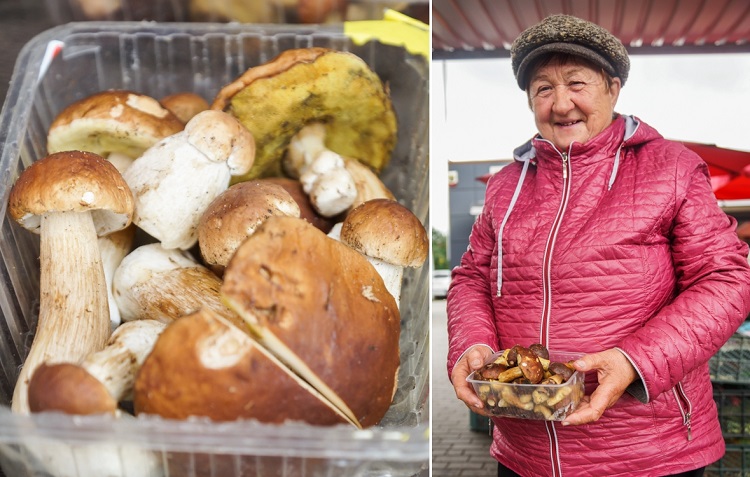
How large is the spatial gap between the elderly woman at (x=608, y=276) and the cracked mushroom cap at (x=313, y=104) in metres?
0.34

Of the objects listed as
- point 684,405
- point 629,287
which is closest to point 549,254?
point 629,287

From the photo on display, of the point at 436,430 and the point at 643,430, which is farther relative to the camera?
the point at 436,430

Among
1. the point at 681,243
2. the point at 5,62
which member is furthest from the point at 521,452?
the point at 5,62

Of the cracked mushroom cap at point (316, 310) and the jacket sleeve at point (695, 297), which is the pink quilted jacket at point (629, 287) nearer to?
the jacket sleeve at point (695, 297)

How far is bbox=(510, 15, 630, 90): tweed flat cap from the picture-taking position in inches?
50.1

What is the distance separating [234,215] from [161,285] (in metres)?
0.20

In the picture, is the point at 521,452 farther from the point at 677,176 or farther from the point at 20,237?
the point at 20,237

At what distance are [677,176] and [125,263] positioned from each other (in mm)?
1059

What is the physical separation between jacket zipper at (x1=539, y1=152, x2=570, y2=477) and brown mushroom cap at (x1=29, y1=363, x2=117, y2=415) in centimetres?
88

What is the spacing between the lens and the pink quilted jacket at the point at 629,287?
1175 mm

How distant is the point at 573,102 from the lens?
132 cm

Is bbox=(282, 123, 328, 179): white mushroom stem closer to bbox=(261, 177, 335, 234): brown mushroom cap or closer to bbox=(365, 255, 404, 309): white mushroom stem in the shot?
bbox=(261, 177, 335, 234): brown mushroom cap

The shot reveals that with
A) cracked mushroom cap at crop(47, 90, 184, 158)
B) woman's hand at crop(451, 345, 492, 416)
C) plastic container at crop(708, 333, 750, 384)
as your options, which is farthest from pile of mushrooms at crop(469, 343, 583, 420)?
plastic container at crop(708, 333, 750, 384)

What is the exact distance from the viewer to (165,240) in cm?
111
